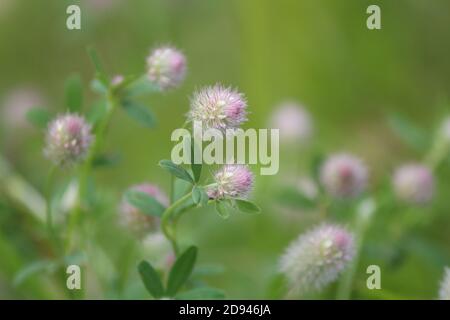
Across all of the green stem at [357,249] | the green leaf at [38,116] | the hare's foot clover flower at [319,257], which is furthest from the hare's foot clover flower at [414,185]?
the green leaf at [38,116]

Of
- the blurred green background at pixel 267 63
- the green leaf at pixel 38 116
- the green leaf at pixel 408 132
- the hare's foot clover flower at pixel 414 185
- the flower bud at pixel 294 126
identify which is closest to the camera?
the green leaf at pixel 38 116

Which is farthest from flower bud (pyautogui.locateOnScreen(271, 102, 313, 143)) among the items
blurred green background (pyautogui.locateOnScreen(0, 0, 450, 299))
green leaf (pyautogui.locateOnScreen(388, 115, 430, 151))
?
green leaf (pyautogui.locateOnScreen(388, 115, 430, 151))

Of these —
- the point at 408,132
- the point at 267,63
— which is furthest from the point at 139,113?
the point at 267,63

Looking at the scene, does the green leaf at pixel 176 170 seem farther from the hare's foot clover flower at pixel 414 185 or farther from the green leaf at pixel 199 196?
the hare's foot clover flower at pixel 414 185

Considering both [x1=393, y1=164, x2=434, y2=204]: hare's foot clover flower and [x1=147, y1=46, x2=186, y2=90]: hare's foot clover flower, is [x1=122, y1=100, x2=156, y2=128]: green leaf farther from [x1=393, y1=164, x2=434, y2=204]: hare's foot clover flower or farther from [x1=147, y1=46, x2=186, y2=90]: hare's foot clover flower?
[x1=393, y1=164, x2=434, y2=204]: hare's foot clover flower

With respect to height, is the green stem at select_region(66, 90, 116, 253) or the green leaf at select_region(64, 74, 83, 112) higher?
the green leaf at select_region(64, 74, 83, 112)

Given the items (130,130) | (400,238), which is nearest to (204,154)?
(400,238)

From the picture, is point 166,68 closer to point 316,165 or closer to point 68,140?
point 68,140
